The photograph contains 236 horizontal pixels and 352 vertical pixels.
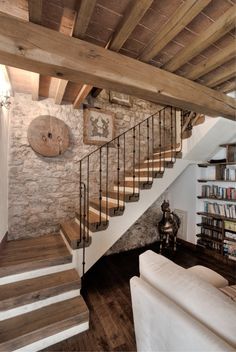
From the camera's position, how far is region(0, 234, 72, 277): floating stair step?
202 cm

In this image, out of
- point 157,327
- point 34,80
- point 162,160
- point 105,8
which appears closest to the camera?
point 157,327

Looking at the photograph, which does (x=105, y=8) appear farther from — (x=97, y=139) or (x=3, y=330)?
(x=3, y=330)

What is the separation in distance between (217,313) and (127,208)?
5.92 feet

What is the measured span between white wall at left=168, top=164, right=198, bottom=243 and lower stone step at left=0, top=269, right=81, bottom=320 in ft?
8.94

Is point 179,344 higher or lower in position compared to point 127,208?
lower

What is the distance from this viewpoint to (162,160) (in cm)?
318

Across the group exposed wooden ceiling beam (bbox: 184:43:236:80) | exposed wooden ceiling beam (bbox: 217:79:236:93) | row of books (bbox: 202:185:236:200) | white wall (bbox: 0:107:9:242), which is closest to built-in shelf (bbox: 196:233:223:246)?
row of books (bbox: 202:185:236:200)

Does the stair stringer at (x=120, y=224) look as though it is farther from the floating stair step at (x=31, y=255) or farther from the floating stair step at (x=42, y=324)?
the floating stair step at (x=42, y=324)

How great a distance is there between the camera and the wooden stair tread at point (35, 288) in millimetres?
1747

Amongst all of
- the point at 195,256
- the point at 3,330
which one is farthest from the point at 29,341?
the point at 195,256

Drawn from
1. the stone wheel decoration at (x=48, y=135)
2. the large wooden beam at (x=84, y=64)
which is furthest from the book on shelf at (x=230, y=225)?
the stone wheel decoration at (x=48, y=135)

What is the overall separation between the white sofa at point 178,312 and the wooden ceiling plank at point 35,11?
1.93 metres

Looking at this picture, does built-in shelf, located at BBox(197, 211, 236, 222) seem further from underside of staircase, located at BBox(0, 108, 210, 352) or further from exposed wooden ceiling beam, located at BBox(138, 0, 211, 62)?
exposed wooden ceiling beam, located at BBox(138, 0, 211, 62)

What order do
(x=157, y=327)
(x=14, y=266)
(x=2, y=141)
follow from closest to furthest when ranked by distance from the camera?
1. (x=157, y=327)
2. (x=14, y=266)
3. (x=2, y=141)
